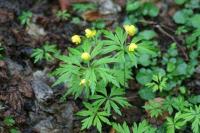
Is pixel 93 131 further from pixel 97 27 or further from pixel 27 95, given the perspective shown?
pixel 97 27

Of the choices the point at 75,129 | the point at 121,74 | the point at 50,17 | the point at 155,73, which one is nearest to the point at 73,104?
the point at 75,129

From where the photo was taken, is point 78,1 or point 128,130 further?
point 78,1

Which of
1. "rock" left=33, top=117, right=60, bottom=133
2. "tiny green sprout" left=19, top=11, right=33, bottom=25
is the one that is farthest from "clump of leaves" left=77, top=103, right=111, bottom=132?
"tiny green sprout" left=19, top=11, right=33, bottom=25

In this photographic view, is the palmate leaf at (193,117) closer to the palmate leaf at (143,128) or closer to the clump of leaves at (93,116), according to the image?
the palmate leaf at (143,128)

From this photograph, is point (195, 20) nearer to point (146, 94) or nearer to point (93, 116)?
point (146, 94)

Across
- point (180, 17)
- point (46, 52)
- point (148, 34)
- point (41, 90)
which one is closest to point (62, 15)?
point (46, 52)

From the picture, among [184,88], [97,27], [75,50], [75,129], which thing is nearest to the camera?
[75,50]
